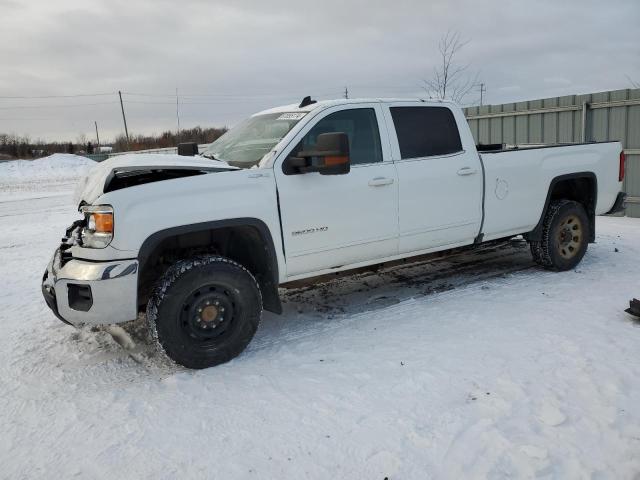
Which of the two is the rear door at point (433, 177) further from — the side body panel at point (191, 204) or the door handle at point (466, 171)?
the side body panel at point (191, 204)

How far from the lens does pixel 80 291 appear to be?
12.3 ft

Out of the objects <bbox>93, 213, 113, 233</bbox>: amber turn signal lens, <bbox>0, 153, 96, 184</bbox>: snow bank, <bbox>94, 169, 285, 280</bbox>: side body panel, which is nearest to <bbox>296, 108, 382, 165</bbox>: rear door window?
<bbox>94, 169, 285, 280</bbox>: side body panel

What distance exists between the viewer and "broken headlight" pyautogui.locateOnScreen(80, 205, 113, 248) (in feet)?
12.1

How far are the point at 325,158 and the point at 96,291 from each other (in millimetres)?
1873

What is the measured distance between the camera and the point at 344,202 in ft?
14.8

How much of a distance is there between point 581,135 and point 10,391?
10.3m

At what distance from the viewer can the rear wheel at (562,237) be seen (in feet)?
20.0

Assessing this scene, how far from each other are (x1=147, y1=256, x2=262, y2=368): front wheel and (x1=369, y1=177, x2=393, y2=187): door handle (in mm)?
1338

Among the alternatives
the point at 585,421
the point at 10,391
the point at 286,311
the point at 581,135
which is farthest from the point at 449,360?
the point at 581,135

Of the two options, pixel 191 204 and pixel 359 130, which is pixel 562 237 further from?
pixel 191 204

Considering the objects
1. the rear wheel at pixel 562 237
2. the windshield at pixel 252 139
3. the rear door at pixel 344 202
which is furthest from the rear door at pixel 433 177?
the rear wheel at pixel 562 237

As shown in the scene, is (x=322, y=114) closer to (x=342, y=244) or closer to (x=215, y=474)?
(x=342, y=244)

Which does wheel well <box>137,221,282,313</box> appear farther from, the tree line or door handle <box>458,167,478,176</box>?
the tree line

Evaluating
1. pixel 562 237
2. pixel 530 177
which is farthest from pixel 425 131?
pixel 562 237
